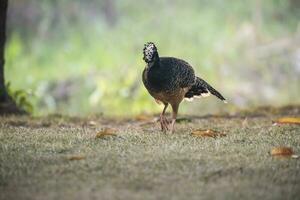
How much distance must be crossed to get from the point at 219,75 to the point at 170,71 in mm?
7145

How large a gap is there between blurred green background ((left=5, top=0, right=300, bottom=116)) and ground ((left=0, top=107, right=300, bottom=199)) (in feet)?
22.4

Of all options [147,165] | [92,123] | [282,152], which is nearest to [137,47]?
[92,123]

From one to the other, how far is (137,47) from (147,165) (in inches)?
383

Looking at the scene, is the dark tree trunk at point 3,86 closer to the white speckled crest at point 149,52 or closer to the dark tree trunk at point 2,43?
the dark tree trunk at point 2,43

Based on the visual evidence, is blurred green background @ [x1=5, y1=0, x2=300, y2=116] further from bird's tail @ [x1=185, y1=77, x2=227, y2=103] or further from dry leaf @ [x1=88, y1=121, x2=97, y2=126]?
bird's tail @ [x1=185, y1=77, x2=227, y2=103]

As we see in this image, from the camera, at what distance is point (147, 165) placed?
481 centimetres

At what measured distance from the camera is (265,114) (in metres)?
9.23

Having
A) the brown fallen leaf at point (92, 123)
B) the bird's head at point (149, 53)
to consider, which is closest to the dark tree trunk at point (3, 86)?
the brown fallen leaf at point (92, 123)

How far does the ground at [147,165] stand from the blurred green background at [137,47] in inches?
269

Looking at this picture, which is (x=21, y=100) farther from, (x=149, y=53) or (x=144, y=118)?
(x=149, y=53)

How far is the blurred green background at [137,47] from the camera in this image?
1361 centimetres

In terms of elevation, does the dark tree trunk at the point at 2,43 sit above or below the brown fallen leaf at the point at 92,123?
above

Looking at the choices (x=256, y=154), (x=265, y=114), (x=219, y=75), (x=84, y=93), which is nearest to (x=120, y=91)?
(x=84, y=93)

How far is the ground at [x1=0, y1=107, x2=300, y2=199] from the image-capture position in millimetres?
4188
